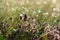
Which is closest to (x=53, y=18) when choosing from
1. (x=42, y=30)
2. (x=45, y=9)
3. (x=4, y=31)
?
(x=45, y=9)

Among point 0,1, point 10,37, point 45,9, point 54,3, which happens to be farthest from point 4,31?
point 54,3

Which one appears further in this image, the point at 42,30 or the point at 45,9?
the point at 45,9

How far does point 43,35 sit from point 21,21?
42cm

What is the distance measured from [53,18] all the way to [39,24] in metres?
0.63

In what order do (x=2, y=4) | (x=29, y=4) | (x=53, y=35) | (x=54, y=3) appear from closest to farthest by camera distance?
1. (x=53, y=35)
2. (x=2, y=4)
3. (x=29, y=4)
4. (x=54, y=3)

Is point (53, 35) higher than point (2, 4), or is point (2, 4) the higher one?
point (2, 4)

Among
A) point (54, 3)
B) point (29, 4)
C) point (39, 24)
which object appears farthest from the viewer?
point (54, 3)

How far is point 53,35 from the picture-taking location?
3836 millimetres

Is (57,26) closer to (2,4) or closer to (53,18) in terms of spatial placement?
(53,18)

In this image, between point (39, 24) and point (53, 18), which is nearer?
point (39, 24)

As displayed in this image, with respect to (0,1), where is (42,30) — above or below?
below

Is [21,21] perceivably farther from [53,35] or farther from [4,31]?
[53,35]

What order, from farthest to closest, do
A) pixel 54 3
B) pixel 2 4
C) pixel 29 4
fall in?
pixel 54 3 < pixel 29 4 < pixel 2 4

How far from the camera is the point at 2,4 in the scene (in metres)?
4.72
